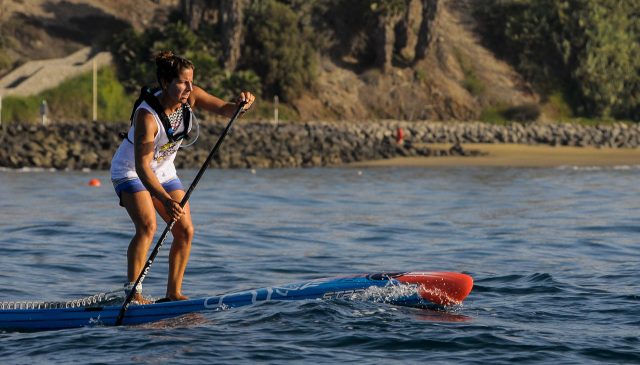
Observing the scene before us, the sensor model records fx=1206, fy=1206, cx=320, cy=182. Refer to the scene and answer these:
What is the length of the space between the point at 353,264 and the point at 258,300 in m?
4.10

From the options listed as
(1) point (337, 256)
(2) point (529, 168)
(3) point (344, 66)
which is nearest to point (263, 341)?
(1) point (337, 256)

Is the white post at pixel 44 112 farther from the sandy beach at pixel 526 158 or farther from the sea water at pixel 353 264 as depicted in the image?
the sandy beach at pixel 526 158

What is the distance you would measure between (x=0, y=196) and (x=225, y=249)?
9395 millimetres

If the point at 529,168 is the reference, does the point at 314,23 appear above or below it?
above

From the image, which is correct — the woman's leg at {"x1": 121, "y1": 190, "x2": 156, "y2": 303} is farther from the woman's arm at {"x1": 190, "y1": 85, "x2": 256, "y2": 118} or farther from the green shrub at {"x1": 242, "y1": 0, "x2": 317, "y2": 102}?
the green shrub at {"x1": 242, "y1": 0, "x2": 317, "y2": 102}

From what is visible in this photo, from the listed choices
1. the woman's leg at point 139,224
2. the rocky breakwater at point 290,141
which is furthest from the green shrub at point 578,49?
the woman's leg at point 139,224

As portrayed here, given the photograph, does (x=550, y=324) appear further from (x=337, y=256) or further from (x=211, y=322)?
(x=337, y=256)

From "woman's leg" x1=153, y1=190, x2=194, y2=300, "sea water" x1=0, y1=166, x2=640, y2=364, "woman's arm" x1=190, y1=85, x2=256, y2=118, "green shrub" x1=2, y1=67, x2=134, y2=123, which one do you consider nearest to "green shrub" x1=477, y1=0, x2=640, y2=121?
"green shrub" x1=2, y1=67, x2=134, y2=123

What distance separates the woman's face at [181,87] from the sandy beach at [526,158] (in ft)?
83.9

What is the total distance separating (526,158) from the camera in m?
37.1

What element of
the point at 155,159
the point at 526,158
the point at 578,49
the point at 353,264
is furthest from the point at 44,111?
the point at 155,159

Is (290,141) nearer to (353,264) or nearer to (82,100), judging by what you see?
(82,100)

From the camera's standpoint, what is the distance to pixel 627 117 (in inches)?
1957

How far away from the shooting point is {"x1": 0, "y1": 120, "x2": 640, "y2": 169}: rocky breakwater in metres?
33.8
